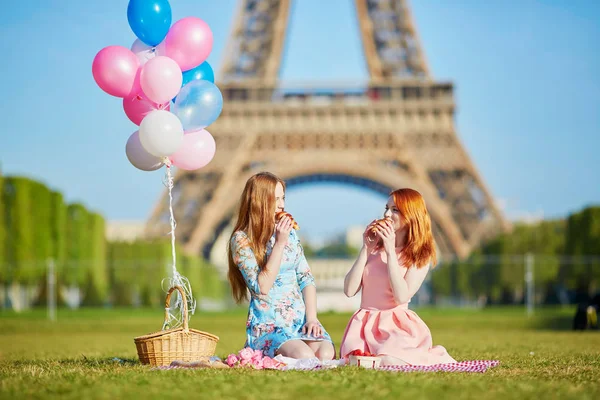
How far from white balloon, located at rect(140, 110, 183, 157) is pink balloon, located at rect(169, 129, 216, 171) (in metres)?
0.33

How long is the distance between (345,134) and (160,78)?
1029 inches

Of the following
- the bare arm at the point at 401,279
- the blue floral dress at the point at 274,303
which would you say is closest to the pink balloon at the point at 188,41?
the blue floral dress at the point at 274,303

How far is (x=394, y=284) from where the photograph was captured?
4914mm

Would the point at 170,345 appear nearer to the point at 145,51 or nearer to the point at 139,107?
the point at 139,107

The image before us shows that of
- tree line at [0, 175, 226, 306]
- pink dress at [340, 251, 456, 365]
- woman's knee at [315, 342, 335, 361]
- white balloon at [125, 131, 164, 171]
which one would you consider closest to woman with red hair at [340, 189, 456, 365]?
pink dress at [340, 251, 456, 365]


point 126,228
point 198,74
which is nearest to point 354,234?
point 126,228

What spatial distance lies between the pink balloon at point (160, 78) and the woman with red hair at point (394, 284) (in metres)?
1.77

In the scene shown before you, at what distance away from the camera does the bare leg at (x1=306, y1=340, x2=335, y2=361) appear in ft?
16.4

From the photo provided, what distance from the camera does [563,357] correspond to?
6.44 meters

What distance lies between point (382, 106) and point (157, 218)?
9.42 meters

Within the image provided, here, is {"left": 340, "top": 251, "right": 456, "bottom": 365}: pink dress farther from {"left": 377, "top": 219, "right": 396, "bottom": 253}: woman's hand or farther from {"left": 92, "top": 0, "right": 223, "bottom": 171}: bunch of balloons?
{"left": 92, "top": 0, "right": 223, "bottom": 171}: bunch of balloons

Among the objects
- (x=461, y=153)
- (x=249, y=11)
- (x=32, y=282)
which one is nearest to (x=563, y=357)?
(x=32, y=282)

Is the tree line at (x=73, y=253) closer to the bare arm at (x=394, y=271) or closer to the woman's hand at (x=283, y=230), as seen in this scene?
the woman's hand at (x=283, y=230)

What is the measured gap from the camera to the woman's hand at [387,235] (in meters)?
4.88
